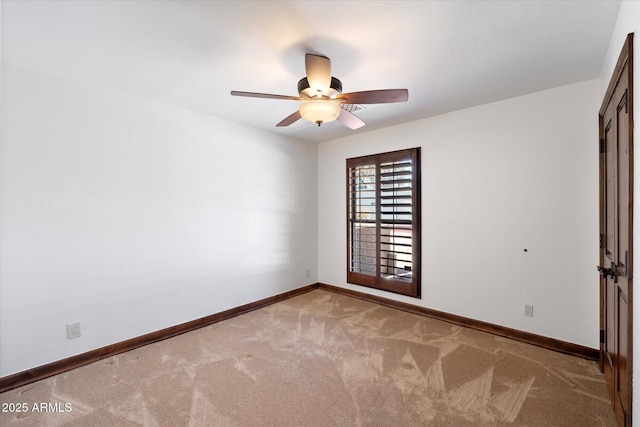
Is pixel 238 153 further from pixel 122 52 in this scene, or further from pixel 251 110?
pixel 122 52

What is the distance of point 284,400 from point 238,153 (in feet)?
9.21

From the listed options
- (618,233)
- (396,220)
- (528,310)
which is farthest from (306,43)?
(528,310)

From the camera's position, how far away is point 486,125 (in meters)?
3.13

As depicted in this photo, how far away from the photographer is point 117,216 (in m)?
2.77

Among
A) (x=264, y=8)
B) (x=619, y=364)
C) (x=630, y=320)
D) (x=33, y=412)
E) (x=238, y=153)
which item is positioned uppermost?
(x=264, y=8)

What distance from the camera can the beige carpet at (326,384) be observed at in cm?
188

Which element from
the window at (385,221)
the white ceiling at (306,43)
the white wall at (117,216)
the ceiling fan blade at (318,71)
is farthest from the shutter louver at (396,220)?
the ceiling fan blade at (318,71)

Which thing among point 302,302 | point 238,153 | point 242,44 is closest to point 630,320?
point 242,44

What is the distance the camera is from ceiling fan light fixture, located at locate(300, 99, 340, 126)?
2.05 meters

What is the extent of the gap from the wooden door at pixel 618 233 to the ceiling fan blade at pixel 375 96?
44.2 inches

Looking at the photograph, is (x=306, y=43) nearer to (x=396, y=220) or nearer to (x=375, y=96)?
(x=375, y=96)

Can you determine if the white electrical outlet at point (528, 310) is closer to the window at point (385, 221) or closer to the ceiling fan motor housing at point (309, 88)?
the window at point (385, 221)

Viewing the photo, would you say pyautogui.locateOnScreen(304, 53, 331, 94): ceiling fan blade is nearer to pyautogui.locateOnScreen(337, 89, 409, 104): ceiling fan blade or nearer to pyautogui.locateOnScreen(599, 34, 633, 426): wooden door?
pyautogui.locateOnScreen(337, 89, 409, 104): ceiling fan blade

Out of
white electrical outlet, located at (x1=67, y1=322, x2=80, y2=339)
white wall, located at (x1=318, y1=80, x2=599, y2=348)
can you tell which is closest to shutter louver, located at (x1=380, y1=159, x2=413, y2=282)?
white wall, located at (x1=318, y1=80, x2=599, y2=348)
